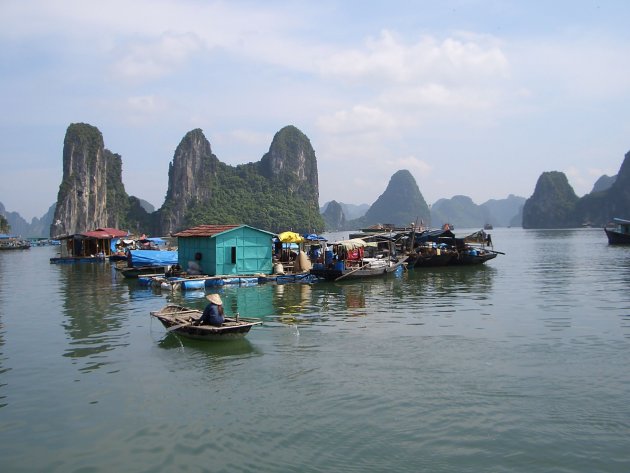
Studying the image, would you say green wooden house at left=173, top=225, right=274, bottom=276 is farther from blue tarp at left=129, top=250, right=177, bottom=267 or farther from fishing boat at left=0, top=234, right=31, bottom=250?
fishing boat at left=0, top=234, right=31, bottom=250

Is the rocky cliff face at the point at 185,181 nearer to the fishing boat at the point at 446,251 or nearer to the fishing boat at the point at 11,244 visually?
the fishing boat at the point at 11,244

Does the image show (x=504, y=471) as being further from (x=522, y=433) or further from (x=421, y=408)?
(x=421, y=408)

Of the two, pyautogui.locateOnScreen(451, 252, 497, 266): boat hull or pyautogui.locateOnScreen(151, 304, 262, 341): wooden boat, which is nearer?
pyautogui.locateOnScreen(151, 304, 262, 341): wooden boat

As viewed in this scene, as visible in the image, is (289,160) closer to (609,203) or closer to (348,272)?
(609,203)

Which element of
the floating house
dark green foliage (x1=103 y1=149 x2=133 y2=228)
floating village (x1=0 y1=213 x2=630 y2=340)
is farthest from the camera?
dark green foliage (x1=103 y1=149 x2=133 y2=228)

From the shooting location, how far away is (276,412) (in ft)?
30.1

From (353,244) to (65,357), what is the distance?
20.0 metres

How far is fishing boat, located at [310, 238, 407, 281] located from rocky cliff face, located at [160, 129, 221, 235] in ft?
364

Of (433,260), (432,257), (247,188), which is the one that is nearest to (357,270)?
(432,257)

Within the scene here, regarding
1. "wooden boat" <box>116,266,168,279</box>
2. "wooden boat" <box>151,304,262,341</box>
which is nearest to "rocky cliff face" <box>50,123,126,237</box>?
"wooden boat" <box>116,266,168,279</box>

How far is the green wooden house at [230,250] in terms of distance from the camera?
27641 mm

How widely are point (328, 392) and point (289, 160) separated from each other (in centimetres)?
15899

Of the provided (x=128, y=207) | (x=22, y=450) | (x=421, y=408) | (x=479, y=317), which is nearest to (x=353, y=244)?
(x=479, y=317)

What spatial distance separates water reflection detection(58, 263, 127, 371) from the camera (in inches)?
535
